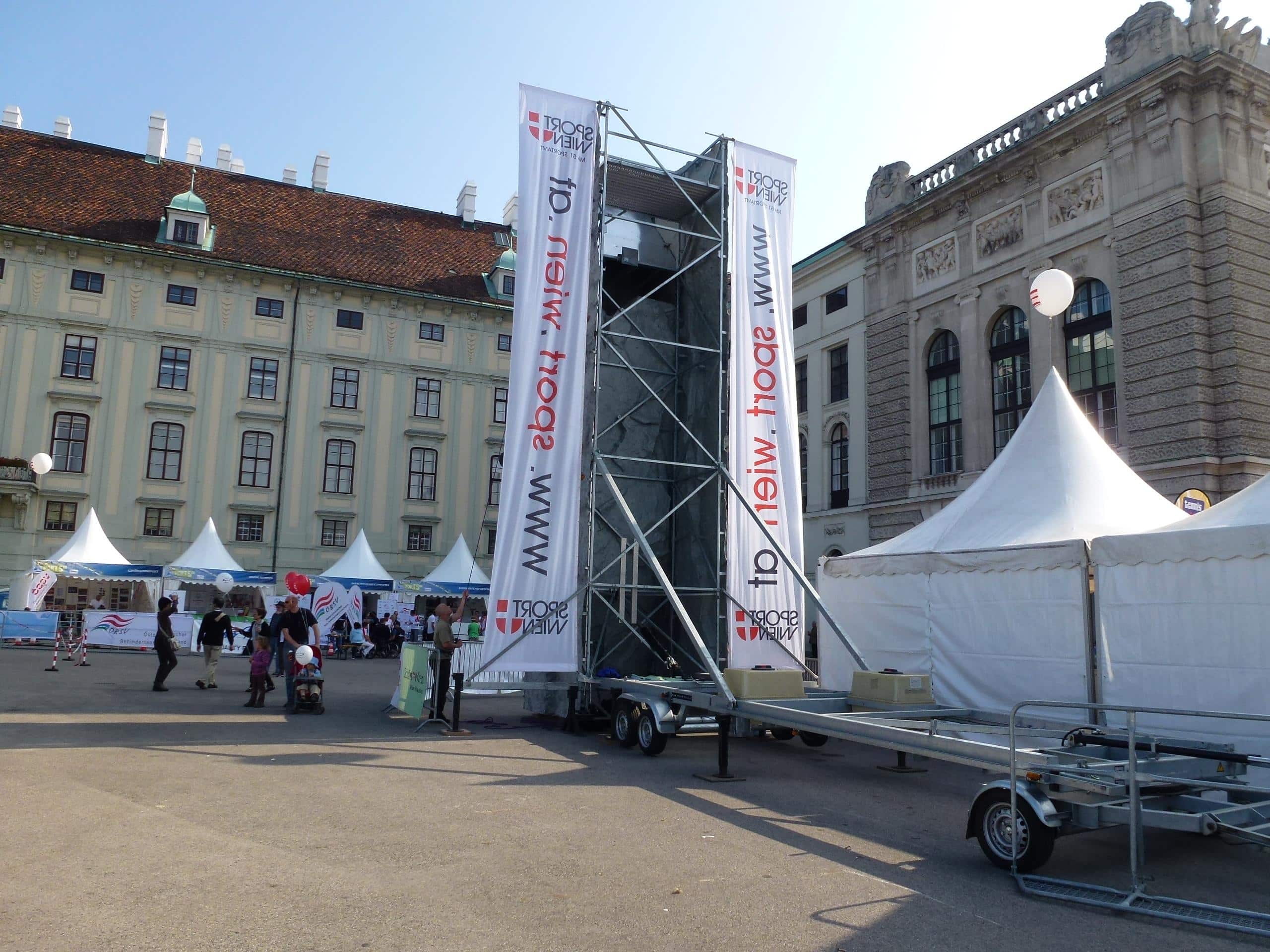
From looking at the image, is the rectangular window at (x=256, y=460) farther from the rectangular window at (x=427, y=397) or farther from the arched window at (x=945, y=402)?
the arched window at (x=945, y=402)

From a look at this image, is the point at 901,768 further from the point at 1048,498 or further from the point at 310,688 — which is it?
the point at 310,688

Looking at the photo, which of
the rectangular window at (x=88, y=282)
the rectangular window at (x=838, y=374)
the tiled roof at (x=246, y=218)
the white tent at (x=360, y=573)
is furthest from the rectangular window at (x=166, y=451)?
the rectangular window at (x=838, y=374)

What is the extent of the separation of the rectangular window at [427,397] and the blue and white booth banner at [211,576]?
13.1 m

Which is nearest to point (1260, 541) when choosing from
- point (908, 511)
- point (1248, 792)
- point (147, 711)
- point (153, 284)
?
point (1248, 792)

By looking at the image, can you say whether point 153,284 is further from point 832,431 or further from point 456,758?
point 456,758

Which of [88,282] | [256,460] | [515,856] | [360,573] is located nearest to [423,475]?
[256,460]

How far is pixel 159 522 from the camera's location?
38750 mm

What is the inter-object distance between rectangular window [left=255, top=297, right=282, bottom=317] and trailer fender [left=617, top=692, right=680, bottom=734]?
35532mm

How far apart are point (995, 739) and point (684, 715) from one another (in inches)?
130

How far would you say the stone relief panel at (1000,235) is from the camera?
991 inches

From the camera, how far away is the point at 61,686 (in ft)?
52.3

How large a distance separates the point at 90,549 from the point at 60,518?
8.87m

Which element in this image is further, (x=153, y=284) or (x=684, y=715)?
(x=153, y=284)

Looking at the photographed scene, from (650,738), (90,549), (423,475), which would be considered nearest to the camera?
(650,738)
